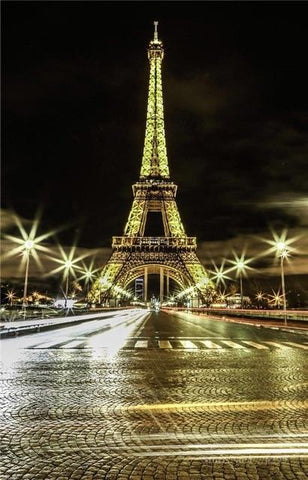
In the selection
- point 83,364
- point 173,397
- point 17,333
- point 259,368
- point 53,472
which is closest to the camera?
point 53,472

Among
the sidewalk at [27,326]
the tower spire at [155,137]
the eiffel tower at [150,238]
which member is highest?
the tower spire at [155,137]

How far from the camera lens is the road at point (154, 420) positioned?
15.4ft

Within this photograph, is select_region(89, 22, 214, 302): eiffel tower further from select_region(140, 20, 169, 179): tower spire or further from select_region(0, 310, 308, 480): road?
select_region(0, 310, 308, 480): road

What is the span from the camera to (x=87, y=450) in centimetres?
523

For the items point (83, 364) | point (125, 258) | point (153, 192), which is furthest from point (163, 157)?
point (83, 364)

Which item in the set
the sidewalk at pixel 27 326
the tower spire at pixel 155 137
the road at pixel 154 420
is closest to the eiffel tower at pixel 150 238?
the tower spire at pixel 155 137

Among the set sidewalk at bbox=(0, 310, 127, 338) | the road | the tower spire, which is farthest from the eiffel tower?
the road

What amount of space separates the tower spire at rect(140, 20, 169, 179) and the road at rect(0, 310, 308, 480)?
67.9 meters

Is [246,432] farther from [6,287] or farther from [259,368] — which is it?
[6,287]

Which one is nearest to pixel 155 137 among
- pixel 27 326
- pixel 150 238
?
pixel 150 238

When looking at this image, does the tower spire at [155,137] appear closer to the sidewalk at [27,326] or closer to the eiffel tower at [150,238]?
the eiffel tower at [150,238]

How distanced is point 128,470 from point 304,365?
8.73 m

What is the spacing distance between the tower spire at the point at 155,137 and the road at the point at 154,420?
6795cm

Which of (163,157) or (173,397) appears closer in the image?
(173,397)
